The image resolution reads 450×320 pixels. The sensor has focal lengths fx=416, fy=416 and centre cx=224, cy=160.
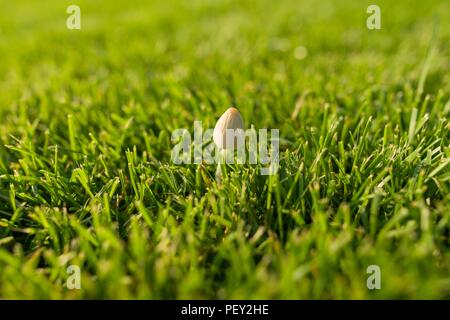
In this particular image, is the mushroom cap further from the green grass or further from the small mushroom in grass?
the green grass

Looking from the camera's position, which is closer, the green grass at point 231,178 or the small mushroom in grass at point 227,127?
the green grass at point 231,178

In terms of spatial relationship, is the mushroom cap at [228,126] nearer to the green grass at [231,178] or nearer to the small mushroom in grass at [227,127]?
the small mushroom in grass at [227,127]

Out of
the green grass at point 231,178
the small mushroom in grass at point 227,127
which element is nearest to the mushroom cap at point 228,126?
the small mushroom in grass at point 227,127

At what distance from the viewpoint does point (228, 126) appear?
4.30 feet

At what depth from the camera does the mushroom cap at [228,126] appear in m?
1.31

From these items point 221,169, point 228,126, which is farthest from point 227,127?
point 221,169

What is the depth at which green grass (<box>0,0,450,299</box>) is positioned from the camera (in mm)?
965

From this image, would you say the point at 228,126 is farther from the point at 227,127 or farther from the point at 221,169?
the point at 221,169

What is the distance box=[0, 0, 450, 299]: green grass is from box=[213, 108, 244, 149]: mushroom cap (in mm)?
102

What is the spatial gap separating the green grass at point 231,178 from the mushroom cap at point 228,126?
0.10 metres

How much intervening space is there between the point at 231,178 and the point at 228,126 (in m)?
0.17

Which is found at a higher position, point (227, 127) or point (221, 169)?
point (227, 127)

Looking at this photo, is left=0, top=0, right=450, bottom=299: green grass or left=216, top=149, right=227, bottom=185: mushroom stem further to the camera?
left=216, top=149, right=227, bottom=185: mushroom stem

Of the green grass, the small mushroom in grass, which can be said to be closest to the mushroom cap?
the small mushroom in grass
